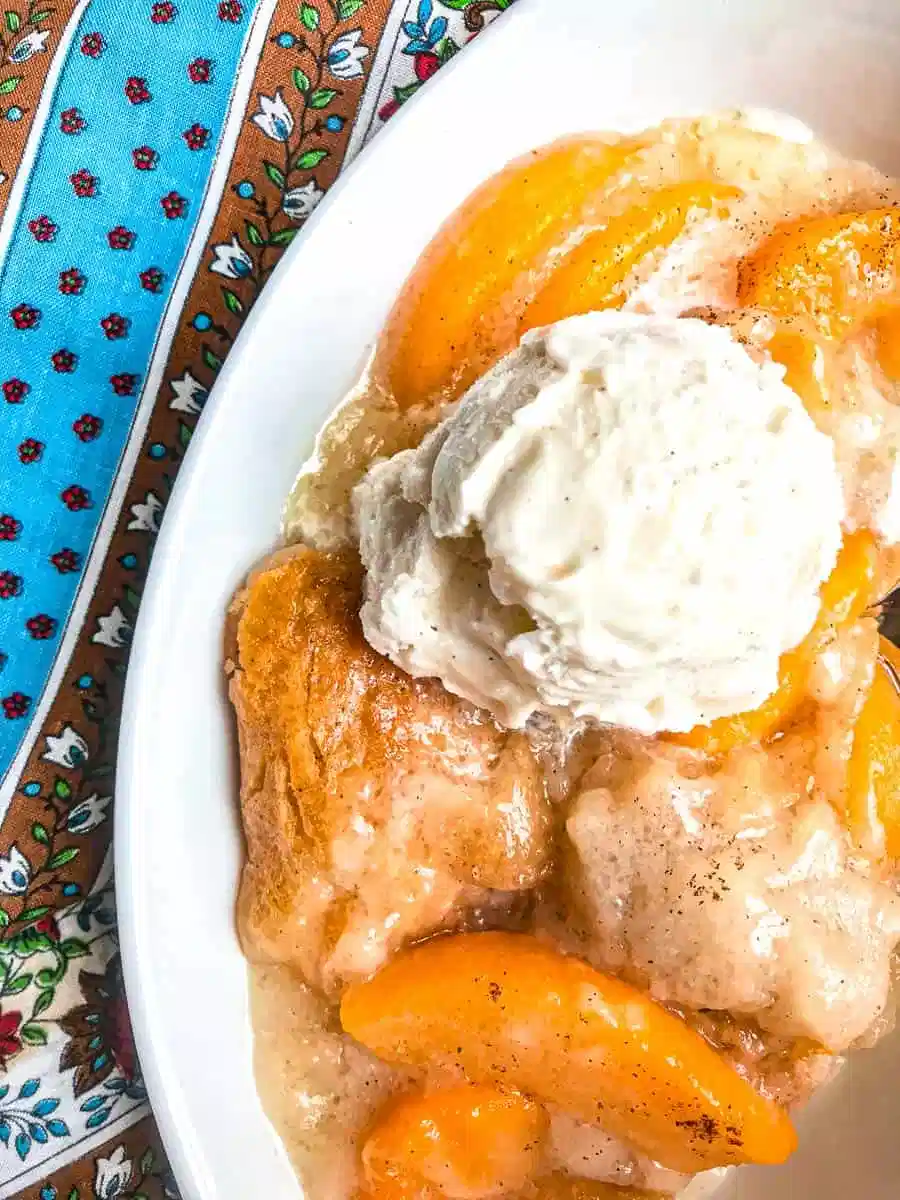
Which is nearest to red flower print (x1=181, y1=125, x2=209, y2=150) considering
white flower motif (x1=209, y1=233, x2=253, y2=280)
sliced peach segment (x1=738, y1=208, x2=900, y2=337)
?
white flower motif (x1=209, y1=233, x2=253, y2=280)

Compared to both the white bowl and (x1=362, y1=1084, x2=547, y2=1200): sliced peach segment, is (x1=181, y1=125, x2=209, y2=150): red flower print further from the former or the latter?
(x1=362, y1=1084, x2=547, y2=1200): sliced peach segment

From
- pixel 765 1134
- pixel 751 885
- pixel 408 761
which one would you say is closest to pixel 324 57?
pixel 408 761

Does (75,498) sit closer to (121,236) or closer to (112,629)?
(112,629)

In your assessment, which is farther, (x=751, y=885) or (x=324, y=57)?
(x=324, y=57)

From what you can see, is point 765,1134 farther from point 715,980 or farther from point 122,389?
→ point 122,389

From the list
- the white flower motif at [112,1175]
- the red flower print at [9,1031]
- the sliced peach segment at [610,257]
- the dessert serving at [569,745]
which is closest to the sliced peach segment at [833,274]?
the dessert serving at [569,745]

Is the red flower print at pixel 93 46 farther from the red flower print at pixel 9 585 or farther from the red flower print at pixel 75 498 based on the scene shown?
the red flower print at pixel 9 585
